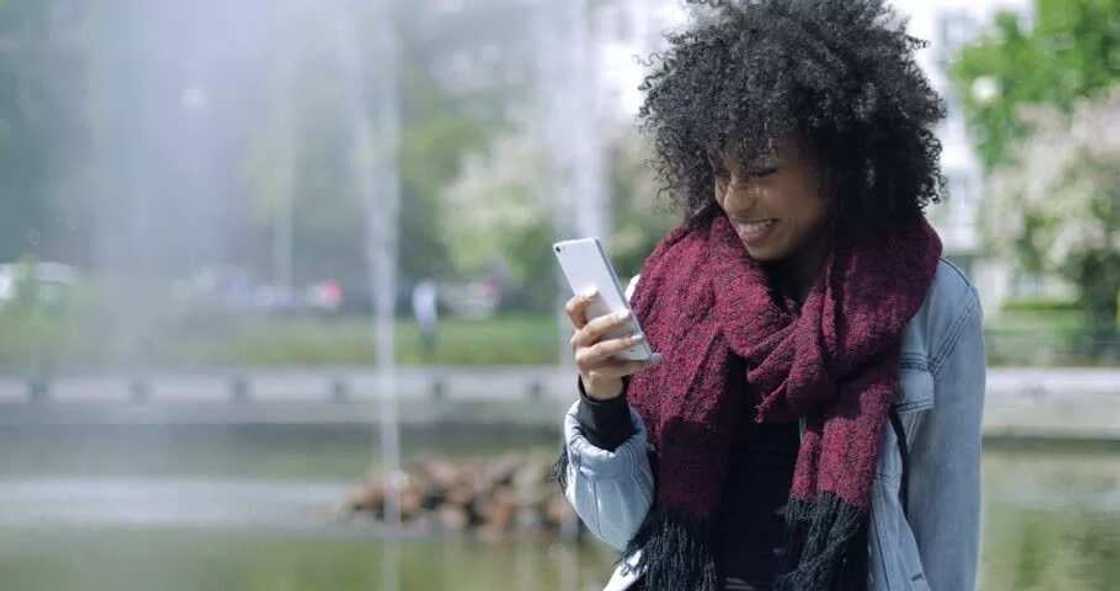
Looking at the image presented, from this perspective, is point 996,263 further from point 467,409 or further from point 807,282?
point 807,282

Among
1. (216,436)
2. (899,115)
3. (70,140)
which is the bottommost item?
(216,436)

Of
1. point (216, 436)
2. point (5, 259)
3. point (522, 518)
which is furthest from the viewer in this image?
point (216, 436)

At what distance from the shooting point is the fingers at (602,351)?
91.9 inches

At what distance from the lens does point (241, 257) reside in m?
43.9

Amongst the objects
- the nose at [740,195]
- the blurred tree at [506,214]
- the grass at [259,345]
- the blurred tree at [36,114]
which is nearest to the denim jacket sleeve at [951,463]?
the nose at [740,195]

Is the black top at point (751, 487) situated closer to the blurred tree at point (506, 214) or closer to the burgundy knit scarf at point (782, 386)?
the burgundy knit scarf at point (782, 386)

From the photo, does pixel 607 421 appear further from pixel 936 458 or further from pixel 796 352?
pixel 936 458

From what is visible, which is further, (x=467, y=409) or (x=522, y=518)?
(x=467, y=409)

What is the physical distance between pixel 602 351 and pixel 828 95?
413 millimetres

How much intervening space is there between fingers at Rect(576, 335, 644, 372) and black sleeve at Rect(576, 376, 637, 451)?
68 mm

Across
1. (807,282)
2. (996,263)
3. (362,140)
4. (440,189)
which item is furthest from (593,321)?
(440,189)

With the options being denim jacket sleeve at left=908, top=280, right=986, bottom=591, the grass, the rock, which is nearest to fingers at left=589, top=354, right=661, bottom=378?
denim jacket sleeve at left=908, top=280, right=986, bottom=591

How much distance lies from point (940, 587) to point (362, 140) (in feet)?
116

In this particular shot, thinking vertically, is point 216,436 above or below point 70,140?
below
